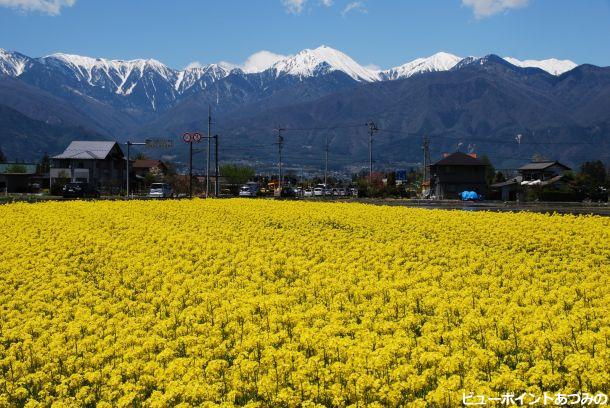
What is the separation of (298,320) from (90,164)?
112 meters

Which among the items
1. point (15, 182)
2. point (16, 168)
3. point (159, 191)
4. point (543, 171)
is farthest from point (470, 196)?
point (16, 168)

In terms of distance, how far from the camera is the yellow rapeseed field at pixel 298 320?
24.4 ft

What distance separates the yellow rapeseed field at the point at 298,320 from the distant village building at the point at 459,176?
3289 inches

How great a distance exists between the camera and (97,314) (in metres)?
10.9

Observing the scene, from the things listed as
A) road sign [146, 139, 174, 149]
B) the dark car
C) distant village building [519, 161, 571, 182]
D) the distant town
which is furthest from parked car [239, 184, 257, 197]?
distant village building [519, 161, 571, 182]

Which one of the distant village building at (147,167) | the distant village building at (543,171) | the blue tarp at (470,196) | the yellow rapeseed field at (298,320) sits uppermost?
the distant village building at (147,167)

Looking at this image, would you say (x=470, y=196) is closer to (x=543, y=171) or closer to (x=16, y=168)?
(x=543, y=171)

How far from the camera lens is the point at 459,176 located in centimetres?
10200

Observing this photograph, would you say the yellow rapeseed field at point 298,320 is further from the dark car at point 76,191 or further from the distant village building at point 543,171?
the distant village building at point 543,171

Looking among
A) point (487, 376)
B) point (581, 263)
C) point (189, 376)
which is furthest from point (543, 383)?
point (581, 263)

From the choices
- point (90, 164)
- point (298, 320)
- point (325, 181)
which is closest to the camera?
point (298, 320)

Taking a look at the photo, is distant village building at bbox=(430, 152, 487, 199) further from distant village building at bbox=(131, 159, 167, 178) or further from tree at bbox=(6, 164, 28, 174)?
tree at bbox=(6, 164, 28, 174)

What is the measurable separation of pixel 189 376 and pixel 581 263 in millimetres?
10154

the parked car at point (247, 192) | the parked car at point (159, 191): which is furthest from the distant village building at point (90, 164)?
the parked car at point (159, 191)
